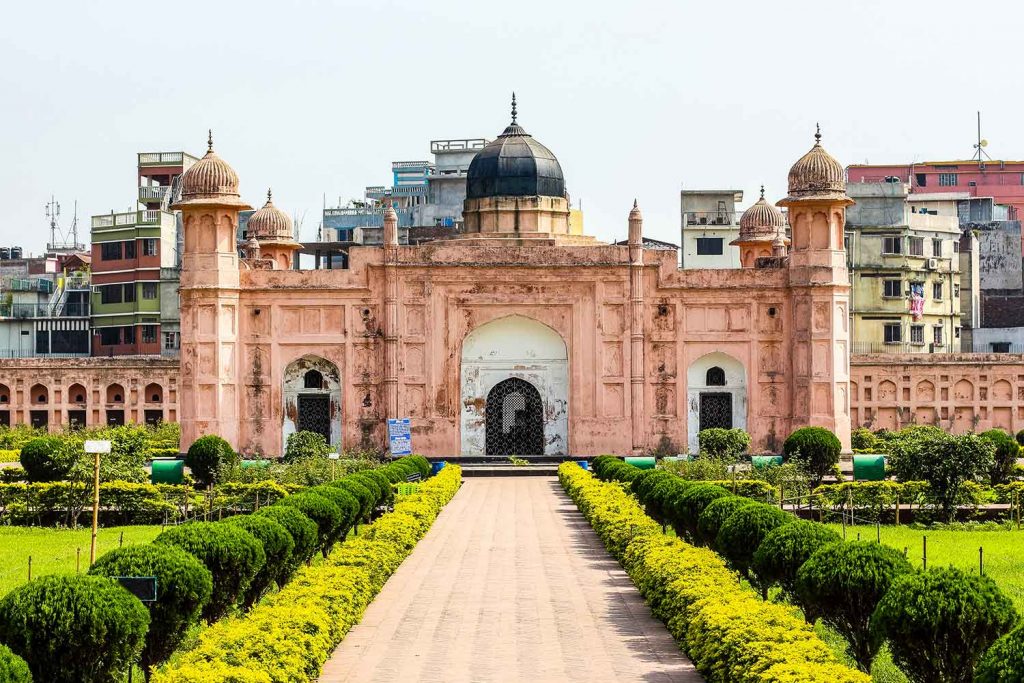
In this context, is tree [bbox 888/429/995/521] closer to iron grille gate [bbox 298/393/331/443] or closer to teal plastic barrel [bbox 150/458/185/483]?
teal plastic barrel [bbox 150/458/185/483]

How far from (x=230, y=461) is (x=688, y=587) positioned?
17.5 meters

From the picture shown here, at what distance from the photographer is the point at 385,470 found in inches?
1024

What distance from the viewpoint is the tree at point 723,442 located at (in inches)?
1309

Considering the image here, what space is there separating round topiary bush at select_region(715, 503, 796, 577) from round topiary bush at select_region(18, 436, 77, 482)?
522 inches

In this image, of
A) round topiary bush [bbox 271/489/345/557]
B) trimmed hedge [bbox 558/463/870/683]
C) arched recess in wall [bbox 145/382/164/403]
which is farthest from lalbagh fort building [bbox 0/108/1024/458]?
trimmed hedge [bbox 558/463/870/683]

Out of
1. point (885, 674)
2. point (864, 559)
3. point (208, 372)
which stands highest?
point (208, 372)

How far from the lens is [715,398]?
118ft

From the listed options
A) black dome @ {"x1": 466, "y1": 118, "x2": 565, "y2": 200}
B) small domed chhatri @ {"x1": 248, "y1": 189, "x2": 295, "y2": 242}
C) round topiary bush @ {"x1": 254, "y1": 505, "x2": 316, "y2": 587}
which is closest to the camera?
round topiary bush @ {"x1": 254, "y1": 505, "x2": 316, "y2": 587}

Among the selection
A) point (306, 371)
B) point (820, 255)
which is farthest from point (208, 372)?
point (820, 255)

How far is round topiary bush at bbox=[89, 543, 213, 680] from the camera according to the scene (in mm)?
11859

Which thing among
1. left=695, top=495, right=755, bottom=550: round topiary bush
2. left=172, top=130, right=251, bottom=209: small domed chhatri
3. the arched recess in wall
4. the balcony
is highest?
the balcony

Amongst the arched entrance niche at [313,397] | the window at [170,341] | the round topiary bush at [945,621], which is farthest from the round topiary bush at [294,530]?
the window at [170,341]

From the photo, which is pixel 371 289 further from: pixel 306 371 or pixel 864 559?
pixel 864 559

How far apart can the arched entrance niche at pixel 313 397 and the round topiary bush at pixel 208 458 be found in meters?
5.83
